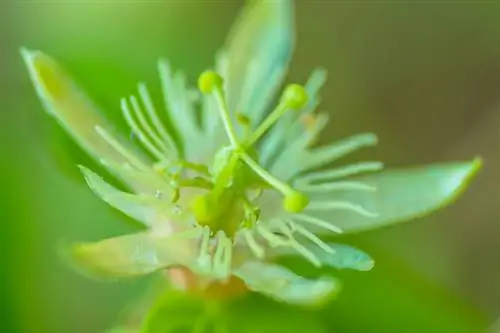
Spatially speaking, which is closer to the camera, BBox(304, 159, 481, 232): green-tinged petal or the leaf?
the leaf

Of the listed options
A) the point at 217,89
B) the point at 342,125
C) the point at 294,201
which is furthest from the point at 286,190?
the point at 342,125

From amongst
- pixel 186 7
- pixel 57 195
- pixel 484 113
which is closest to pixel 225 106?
pixel 57 195

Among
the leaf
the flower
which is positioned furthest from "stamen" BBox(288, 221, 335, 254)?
the leaf

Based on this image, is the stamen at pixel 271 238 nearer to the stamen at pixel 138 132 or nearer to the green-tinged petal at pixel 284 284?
the green-tinged petal at pixel 284 284

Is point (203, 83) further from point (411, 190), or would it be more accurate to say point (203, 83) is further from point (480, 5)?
point (480, 5)

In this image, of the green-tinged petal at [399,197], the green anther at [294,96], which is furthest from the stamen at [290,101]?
the green-tinged petal at [399,197]

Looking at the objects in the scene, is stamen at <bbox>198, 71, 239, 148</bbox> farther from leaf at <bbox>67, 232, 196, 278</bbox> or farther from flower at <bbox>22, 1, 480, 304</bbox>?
leaf at <bbox>67, 232, 196, 278</bbox>
